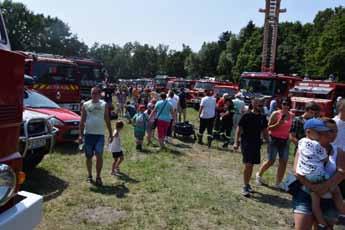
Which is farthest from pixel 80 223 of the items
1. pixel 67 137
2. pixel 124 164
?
pixel 67 137

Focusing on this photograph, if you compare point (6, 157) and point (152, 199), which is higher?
point (6, 157)

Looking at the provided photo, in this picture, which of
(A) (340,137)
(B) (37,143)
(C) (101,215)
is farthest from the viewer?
(B) (37,143)

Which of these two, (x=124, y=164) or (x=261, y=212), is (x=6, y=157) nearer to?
(x=261, y=212)

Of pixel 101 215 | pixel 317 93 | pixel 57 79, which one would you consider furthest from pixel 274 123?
pixel 317 93

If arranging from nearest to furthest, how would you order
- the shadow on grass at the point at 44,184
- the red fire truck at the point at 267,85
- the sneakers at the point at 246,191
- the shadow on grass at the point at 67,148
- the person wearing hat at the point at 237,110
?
the shadow on grass at the point at 44,184 → the sneakers at the point at 246,191 → the shadow on grass at the point at 67,148 → the person wearing hat at the point at 237,110 → the red fire truck at the point at 267,85

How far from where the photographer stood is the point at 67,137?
424 inches

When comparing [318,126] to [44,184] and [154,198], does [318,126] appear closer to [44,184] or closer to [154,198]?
[154,198]

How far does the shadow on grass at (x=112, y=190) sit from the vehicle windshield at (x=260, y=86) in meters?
16.3

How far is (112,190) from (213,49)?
86.7 metres

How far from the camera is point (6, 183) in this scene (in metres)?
2.61

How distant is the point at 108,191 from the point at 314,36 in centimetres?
6244

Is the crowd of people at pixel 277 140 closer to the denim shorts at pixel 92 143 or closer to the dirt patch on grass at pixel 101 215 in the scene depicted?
the denim shorts at pixel 92 143

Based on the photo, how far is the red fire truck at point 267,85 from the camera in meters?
22.8

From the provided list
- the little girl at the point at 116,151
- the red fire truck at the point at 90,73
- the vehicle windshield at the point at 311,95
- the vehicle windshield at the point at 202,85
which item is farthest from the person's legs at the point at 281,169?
the vehicle windshield at the point at 202,85
